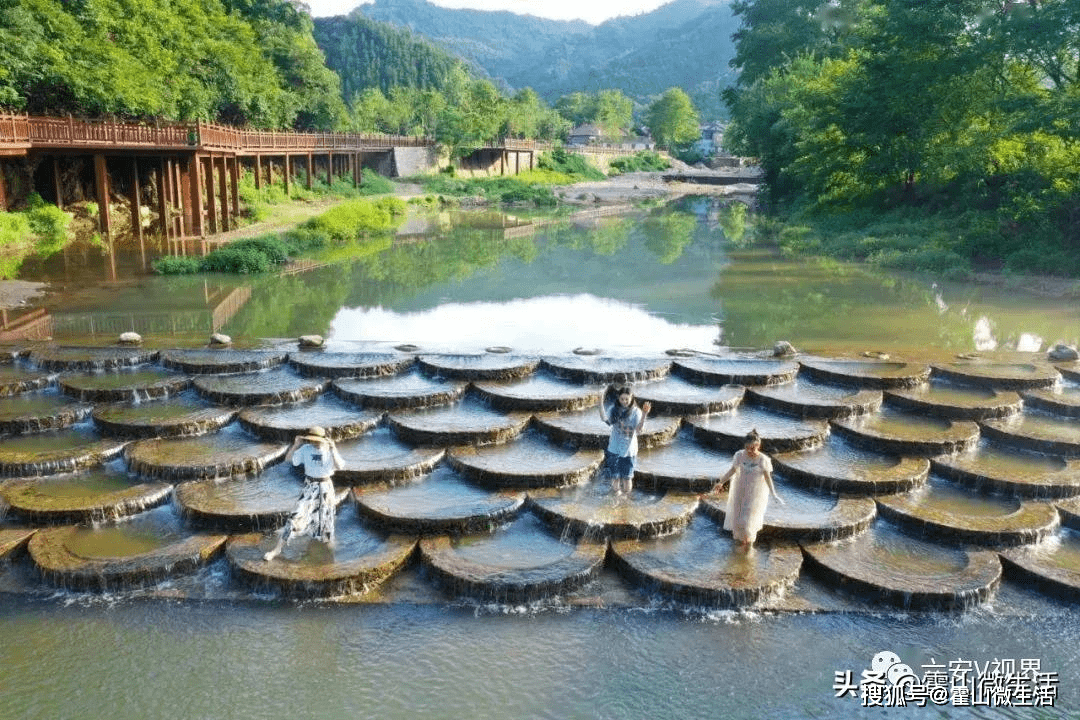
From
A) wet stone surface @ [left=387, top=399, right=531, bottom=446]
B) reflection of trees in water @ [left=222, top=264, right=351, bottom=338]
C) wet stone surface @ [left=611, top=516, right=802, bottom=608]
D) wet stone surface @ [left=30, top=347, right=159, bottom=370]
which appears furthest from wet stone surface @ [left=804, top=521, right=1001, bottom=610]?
reflection of trees in water @ [left=222, top=264, right=351, bottom=338]

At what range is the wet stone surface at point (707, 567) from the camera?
9.02 metres

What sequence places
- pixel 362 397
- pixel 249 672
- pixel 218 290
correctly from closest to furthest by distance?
pixel 249 672
pixel 362 397
pixel 218 290

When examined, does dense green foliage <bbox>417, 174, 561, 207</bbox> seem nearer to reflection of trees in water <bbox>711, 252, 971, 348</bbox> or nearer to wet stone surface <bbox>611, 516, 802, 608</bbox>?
reflection of trees in water <bbox>711, 252, 971, 348</bbox>

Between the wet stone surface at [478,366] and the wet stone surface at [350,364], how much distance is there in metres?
0.51

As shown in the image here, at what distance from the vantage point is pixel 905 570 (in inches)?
383

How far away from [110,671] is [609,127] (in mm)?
124314

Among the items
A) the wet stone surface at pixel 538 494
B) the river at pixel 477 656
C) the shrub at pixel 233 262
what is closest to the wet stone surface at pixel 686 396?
the wet stone surface at pixel 538 494

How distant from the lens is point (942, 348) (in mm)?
19125

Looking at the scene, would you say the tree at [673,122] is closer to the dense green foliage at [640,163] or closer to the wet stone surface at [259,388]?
the dense green foliage at [640,163]

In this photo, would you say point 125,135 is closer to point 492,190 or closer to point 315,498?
point 315,498

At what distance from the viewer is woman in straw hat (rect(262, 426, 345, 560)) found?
955 cm

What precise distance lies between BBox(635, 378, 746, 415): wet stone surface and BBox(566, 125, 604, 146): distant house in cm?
11012

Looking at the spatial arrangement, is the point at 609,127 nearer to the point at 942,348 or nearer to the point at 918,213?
the point at 918,213

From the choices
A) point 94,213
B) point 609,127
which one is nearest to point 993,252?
point 94,213
